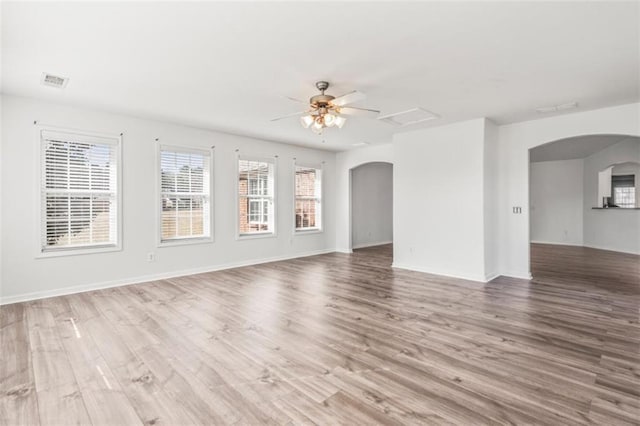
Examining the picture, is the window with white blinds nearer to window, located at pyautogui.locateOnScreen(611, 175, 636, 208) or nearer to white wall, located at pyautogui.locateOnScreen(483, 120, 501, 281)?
white wall, located at pyautogui.locateOnScreen(483, 120, 501, 281)

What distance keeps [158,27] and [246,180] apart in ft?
13.9

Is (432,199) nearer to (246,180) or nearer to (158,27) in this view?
(246,180)

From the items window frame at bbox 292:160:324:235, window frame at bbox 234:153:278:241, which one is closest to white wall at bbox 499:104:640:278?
window frame at bbox 292:160:324:235

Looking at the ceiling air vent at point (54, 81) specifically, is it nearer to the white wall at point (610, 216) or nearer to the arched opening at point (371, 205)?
the arched opening at point (371, 205)

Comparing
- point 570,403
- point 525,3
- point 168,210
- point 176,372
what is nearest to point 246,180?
point 168,210

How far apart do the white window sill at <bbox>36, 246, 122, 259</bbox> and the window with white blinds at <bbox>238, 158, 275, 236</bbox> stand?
2.29 m

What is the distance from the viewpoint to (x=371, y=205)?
9664 mm

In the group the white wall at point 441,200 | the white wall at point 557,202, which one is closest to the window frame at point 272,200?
Answer: the white wall at point 441,200

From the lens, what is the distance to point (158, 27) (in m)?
A: 2.51

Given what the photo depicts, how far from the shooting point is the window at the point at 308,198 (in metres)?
7.78

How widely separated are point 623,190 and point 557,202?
1.53 m

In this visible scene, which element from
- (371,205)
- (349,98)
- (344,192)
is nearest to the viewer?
(349,98)

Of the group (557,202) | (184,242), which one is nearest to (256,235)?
(184,242)

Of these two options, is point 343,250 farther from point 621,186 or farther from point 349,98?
point 621,186
